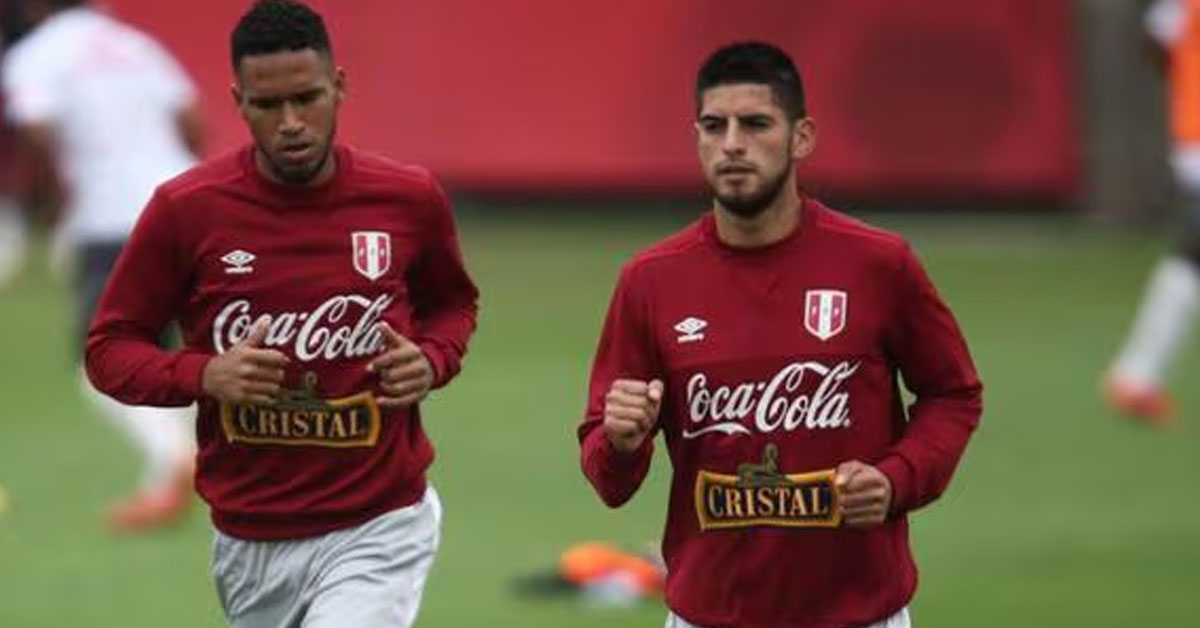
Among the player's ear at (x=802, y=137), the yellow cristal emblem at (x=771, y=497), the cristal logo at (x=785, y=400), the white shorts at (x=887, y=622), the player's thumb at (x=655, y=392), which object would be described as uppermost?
the player's ear at (x=802, y=137)

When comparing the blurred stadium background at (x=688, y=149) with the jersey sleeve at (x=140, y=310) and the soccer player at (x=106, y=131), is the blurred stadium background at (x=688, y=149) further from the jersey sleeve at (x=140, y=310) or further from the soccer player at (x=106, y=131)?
the jersey sleeve at (x=140, y=310)

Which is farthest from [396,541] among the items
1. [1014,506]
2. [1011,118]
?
[1011,118]

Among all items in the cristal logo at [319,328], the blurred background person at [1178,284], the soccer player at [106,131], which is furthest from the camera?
the blurred background person at [1178,284]

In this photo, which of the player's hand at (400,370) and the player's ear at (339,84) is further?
the player's ear at (339,84)

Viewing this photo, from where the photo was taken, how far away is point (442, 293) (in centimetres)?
928

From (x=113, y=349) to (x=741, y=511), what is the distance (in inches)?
74.5

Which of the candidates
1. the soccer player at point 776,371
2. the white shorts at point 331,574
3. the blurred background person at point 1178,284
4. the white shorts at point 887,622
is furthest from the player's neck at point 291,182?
the blurred background person at point 1178,284

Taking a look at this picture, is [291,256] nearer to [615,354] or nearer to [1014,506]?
[615,354]

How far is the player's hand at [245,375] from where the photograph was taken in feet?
27.6

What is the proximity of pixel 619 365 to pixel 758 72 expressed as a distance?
33.3 inches

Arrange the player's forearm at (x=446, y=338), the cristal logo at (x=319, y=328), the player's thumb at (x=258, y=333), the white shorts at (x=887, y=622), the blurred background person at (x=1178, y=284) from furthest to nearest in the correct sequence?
the blurred background person at (x=1178, y=284) → the player's forearm at (x=446, y=338) → the cristal logo at (x=319, y=328) → the player's thumb at (x=258, y=333) → the white shorts at (x=887, y=622)

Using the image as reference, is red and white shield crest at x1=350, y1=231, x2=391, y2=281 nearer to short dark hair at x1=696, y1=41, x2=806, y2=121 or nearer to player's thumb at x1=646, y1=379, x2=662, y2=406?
short dark hair at x1=696, y1=41, x2=806, y2=121

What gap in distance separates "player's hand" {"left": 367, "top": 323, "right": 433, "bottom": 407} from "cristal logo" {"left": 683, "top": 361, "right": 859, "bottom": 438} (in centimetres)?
86

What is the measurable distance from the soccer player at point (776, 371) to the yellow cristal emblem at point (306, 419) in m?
0.87
